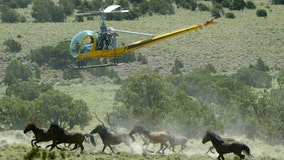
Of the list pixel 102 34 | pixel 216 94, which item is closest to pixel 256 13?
pixel 216 94

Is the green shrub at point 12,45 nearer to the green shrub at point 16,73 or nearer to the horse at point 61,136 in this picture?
the green shrub at point 16,73

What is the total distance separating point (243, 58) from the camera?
104 metres

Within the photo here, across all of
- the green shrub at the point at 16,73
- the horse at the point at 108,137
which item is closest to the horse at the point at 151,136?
the horse at the point at 108,137

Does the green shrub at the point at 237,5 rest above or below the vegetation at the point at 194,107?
below

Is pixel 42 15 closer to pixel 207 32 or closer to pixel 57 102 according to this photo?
pixel 207 32

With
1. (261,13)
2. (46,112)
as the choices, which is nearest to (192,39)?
(261,13)

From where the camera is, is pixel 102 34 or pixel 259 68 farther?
pixel 259 68

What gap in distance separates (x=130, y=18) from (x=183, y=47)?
50.6 ft

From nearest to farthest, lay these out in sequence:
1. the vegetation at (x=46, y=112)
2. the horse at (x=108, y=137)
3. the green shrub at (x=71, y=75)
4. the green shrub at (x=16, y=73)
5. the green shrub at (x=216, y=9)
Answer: the horse at (x=108, y=137)
the vegetation at (x=46, y=112)
the green shrub at (x=16, y=73)
the green shrub at (x=71, y=75)
the green shrub at (x=216, y=9)

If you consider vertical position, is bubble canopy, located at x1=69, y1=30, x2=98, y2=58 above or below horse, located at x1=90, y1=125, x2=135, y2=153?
above

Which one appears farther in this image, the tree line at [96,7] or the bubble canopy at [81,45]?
the tree line at [96,7]

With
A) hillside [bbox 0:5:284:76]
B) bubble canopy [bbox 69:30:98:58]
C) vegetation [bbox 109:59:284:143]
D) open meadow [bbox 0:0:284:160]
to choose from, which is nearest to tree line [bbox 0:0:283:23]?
open meadow [bbox 0:0:284:160]

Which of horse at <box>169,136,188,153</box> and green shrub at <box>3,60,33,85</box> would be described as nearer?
horse at <box>169,136,188,153</box>

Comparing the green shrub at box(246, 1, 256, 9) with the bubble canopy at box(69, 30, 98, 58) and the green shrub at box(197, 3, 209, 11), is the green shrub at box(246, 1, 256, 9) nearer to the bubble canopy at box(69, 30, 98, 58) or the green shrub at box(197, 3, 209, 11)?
the green shrub at box(197, 3, 209, 11)
